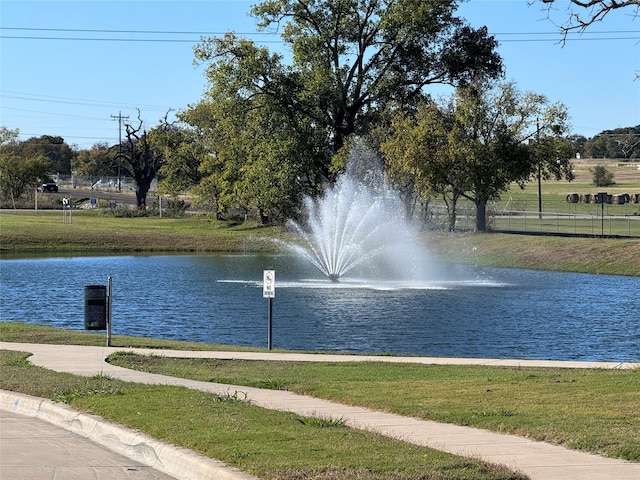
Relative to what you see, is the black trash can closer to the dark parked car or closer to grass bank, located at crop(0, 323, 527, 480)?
grass bank, located at crop(0, 323, 527, 480)

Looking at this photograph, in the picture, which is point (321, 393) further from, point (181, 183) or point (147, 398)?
point (181, 183)

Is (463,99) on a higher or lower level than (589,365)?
higher

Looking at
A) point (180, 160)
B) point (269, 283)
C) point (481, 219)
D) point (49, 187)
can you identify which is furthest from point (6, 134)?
point (269, 283)

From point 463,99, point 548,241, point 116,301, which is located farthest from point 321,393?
point 463,99

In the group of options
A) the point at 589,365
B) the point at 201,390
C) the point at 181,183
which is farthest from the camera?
the point at 181,183

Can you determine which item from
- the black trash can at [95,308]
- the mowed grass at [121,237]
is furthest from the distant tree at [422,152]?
the black trash can at [95,308]

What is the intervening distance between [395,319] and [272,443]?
19731mm

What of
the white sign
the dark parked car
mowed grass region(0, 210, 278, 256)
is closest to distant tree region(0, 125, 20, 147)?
the dark parked car

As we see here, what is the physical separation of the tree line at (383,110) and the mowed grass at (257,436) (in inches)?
1837

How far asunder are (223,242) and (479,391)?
5730cm

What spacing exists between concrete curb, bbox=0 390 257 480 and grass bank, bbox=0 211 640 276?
127 feet

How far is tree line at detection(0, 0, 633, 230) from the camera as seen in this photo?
60.4 meters

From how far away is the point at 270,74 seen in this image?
6328 cm

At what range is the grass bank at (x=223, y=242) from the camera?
52594 mm
